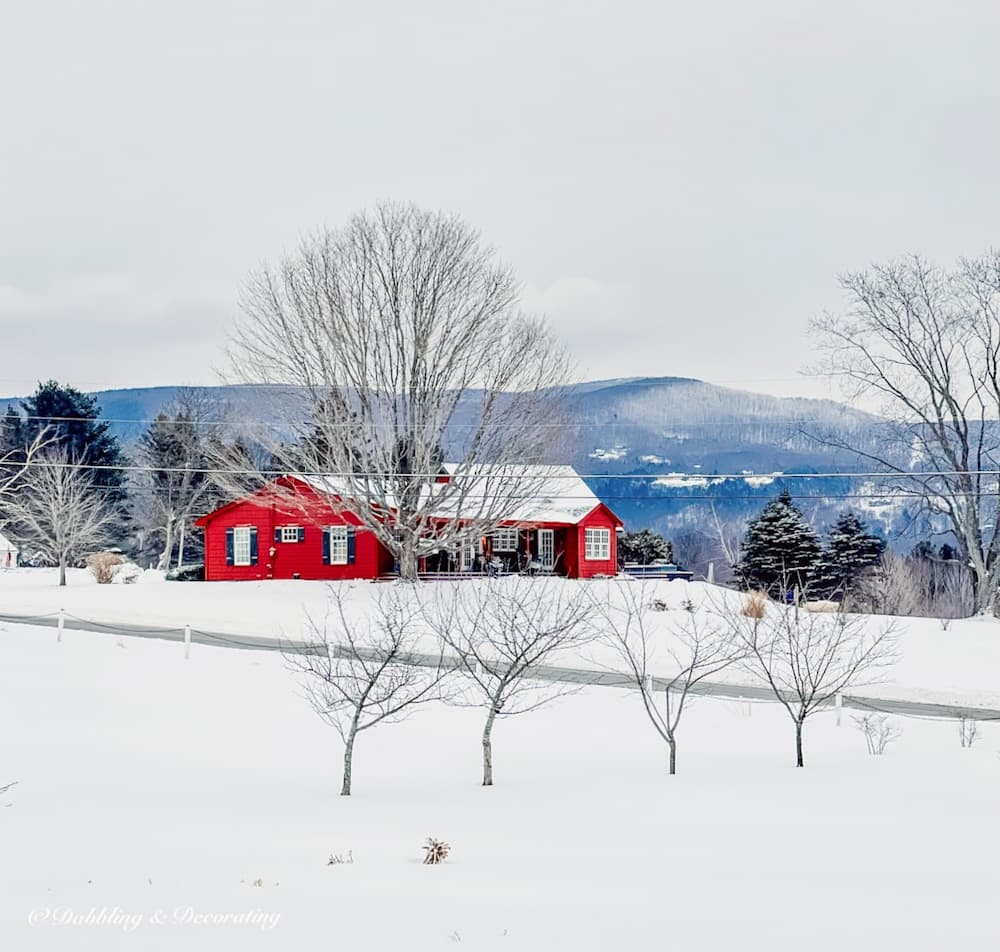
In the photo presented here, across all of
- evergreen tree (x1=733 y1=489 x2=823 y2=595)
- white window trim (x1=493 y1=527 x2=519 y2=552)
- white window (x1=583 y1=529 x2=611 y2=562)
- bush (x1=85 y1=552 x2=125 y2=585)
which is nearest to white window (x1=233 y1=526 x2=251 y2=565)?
bush (x1=85 y1=552 x2=125 y2=585)

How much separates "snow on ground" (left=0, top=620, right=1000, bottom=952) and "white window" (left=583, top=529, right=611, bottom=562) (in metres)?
19.4

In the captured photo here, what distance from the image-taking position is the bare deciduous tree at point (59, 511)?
39500 mm

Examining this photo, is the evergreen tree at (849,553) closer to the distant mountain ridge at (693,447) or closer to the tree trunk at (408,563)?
the distant mountain ridge at (693,447)

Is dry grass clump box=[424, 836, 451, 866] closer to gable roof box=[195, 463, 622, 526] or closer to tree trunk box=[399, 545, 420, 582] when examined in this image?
tree trunk box=[399, 545, 420, 582]

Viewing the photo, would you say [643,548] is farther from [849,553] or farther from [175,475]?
[175,475]

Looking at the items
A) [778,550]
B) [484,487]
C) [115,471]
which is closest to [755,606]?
[484,487]

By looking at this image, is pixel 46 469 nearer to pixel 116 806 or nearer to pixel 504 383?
pixel 504 383

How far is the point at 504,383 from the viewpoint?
32.0m

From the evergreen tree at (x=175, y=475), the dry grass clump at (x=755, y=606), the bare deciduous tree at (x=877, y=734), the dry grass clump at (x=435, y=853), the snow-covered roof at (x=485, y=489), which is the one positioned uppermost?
the evergreen tree at (x=175, y=475)

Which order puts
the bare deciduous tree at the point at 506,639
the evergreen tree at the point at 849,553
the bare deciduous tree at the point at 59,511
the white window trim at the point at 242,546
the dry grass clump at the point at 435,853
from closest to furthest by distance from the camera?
the dry grass clump at the point at 435,853 → the bare deciduous tree at the point at 506,639 → the white window trim at the point at 242,546 → the bare deciduous tree at the point at 59,511 → the evergreen tree at the point at 849,553

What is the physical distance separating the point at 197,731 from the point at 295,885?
9457 mm

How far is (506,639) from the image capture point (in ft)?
42.3

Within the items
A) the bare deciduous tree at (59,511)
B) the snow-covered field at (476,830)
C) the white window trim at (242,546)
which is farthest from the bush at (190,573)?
the snow-covered field at (476,830)

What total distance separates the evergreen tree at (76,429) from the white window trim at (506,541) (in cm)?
2653
